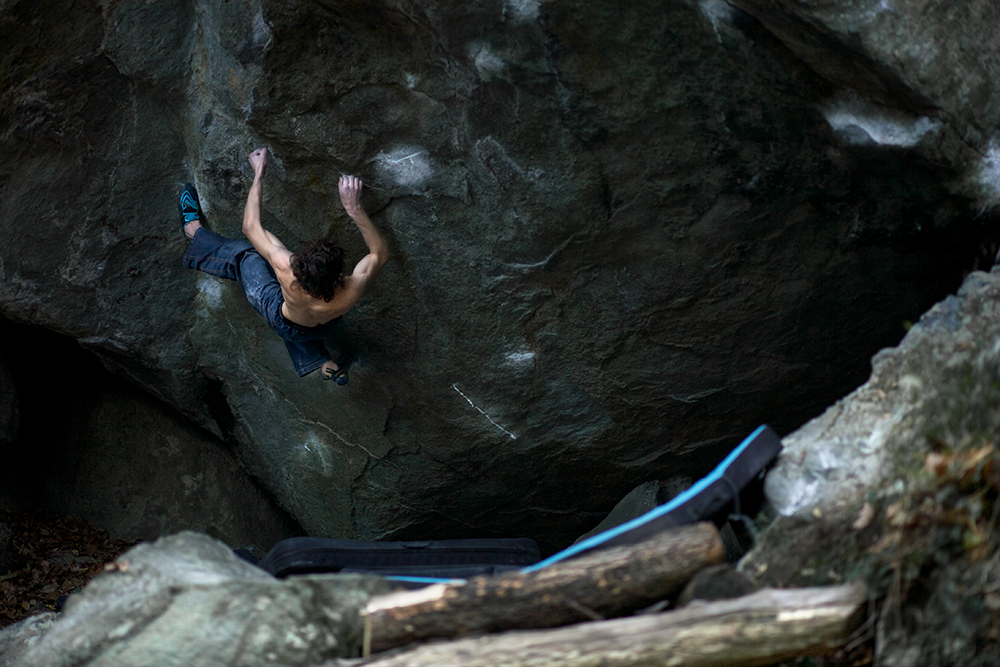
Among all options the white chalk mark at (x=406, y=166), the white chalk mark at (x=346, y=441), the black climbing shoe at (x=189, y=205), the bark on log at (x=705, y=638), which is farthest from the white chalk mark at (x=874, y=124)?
the black climbing shoe at (x=189, y=205)

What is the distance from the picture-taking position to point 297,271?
14.7ft

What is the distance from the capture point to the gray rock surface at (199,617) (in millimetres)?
3078

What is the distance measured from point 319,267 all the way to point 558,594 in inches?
Result: 88.4

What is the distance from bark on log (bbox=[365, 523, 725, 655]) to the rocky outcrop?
0.28 metres

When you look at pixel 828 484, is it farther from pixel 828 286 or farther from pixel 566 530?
pixel 566 530

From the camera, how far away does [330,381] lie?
568 cm

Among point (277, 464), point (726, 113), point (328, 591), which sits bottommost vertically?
point (277, 464)

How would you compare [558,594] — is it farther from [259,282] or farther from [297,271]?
[259,282]

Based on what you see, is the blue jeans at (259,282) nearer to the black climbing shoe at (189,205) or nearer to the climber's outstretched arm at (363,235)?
the black climbing shoe at (189,205)

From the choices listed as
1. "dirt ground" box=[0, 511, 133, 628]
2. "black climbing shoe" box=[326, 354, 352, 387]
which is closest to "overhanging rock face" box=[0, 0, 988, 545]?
"black climbing shoe" box=[326, 354, 352, 387]

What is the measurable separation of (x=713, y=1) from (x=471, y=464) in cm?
331

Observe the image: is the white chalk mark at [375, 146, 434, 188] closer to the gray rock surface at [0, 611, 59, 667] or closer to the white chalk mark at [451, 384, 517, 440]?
the white chalk mark at [451, 384, 517, 440]

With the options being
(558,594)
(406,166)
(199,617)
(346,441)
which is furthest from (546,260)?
(199,617)

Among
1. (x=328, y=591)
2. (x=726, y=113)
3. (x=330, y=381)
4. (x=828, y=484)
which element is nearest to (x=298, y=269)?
(x=330, y=381)
